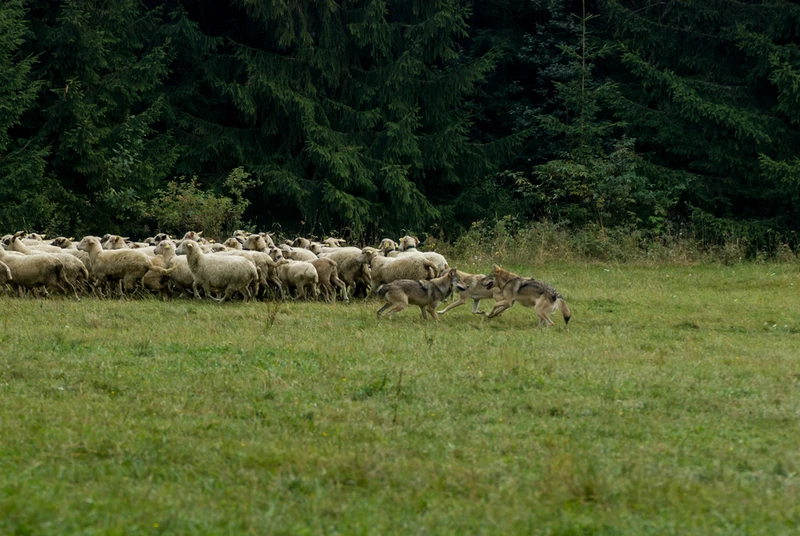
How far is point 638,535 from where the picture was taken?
595cm

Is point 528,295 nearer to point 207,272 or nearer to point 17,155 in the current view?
point 207,272

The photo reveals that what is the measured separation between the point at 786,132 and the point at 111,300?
21620mm

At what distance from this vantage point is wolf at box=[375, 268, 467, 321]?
14047 millimetres

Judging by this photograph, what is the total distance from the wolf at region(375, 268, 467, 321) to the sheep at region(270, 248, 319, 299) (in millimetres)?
2076

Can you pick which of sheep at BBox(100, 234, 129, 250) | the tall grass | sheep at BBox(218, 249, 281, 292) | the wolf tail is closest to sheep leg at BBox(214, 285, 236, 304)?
sheep at BBox(218, 249, 281, 292)

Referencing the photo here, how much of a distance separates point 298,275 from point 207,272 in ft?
4.62

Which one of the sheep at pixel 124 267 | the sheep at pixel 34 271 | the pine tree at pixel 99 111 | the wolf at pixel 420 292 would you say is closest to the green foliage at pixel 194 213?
the pine tree at pixel 99 111

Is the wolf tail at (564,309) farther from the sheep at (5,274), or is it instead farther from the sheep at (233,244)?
the sheep at (5,274)

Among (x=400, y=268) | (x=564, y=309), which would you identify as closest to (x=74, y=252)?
(x=400, y=268)

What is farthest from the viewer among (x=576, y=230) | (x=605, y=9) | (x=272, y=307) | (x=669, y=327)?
(x=605, y=9)

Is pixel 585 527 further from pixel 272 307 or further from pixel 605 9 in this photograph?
pixel 605 9

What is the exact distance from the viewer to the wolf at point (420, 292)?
46.1 ft

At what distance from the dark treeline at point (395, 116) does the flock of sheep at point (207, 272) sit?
10528 millimetres

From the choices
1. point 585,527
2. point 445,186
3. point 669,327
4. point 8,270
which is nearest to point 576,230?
point 445,186
